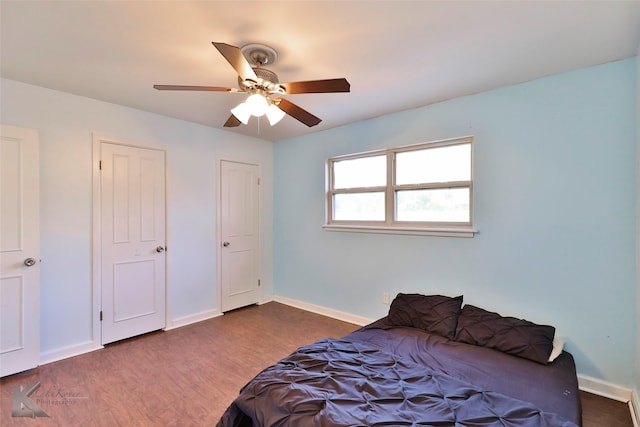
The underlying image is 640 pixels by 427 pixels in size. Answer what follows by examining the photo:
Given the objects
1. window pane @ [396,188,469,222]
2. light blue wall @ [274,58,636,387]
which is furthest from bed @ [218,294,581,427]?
window pane @ [396,188,469,222]

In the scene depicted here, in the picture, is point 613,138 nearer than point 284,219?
Yes

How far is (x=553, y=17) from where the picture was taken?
1.69 m

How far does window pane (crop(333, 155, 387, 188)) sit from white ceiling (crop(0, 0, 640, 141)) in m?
0.97

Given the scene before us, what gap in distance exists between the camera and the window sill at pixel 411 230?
282 cm

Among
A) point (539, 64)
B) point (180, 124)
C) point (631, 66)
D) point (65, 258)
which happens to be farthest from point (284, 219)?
point (631, 66)

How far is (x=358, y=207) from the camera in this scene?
379 centimetres

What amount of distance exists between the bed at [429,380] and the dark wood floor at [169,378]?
1.76 feet

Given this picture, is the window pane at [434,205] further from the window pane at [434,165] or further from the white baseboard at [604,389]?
the white baseboard at [604,389]

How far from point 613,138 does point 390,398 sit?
2.38 metres

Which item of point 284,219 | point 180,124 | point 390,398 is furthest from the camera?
point 284,219

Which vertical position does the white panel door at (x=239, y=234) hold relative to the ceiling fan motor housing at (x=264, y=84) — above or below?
below

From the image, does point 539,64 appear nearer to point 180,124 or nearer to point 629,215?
point 629,215

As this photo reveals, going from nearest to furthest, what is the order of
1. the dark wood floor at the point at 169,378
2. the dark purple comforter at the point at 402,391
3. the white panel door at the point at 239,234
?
the dark purple comforter at the point at 402,391 < the dark wood floor at the point at 169,378 < the white panel door at the point at 239,234

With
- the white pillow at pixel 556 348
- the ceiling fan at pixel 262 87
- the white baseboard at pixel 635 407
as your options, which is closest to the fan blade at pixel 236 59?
the ceiling fan at pixel 262 87
